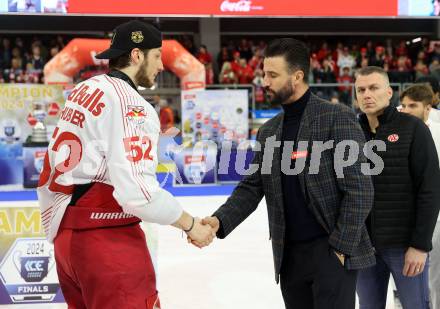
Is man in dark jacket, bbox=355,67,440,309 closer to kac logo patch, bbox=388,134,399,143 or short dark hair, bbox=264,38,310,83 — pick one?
kac logo patch, bbox=388,134,399,143

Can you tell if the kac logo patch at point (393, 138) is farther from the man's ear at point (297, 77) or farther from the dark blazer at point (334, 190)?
the man's ear at point (297, 77)

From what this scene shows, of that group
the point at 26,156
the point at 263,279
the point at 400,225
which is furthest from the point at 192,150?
the point at 400,225

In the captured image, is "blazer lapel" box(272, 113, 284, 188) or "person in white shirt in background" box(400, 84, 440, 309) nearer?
"blazer lapel" box(272, 113, 284, 188)

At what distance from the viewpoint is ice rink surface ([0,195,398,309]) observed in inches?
159

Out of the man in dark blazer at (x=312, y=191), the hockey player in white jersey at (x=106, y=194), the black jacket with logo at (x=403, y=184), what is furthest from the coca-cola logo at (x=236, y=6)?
the hockey player in white jersey at (x=106, y=194)

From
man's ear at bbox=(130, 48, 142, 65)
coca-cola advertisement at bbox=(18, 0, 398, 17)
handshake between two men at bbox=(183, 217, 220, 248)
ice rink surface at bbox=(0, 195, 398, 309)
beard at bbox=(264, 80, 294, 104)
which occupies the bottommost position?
ice rink surface at bbox=(0, 195, 398, 309)

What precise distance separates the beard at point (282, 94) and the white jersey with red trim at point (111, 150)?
1.60 ft

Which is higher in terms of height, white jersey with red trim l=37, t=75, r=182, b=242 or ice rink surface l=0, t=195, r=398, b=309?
white jersey with red trim l=37, t=75, r=182, b=242

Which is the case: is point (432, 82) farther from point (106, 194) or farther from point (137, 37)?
point (106, 194)

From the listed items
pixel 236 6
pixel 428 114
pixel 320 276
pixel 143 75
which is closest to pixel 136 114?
pixel 143 75

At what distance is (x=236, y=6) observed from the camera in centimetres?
1322

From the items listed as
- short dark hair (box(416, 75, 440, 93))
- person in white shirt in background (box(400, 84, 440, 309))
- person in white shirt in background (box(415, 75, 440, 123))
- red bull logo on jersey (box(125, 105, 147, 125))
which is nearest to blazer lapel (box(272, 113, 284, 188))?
red bull logo on jersey (box(125, 105, 147, 125))

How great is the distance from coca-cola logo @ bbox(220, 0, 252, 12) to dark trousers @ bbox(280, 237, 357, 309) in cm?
1151

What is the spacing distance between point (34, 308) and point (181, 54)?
10.2 meters
